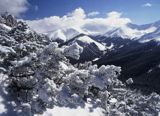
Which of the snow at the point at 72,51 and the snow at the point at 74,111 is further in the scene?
the snow at the point at 72,51

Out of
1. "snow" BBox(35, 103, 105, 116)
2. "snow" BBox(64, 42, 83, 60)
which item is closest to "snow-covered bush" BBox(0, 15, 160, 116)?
"snow" BBox(64, 42, 83, 60)

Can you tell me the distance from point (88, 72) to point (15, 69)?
205 inches

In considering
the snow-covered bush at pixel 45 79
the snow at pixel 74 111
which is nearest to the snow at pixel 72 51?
the snow-covered bush at pixel 45 79

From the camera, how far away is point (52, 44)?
16703 mm

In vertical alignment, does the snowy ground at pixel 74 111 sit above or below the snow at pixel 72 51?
below

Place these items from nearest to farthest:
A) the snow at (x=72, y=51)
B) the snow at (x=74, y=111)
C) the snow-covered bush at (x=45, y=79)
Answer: the snow-covered bush at (x=45, y=79) < the snow at (x=74, y=111) < the snow at (x=72, y=51)

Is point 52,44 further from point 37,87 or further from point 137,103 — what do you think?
point 137,103

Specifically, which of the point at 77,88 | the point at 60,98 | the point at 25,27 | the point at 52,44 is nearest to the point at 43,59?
the point at 52,44

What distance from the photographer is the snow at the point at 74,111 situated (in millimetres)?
17234

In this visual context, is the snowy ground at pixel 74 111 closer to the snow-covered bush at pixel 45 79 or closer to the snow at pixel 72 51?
the snow-covered bush at pixel 45 79

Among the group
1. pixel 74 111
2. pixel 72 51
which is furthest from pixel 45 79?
pixel 74 111

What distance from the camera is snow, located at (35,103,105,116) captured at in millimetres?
17234

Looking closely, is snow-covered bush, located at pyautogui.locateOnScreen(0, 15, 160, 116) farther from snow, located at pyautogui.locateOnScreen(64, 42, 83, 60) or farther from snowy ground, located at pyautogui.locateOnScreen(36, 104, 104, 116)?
snowy ground, located at pyautogui.locateOnScreen(36, 104, 104, 116)

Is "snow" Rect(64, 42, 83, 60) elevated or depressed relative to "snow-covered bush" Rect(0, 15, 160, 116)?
elevated
